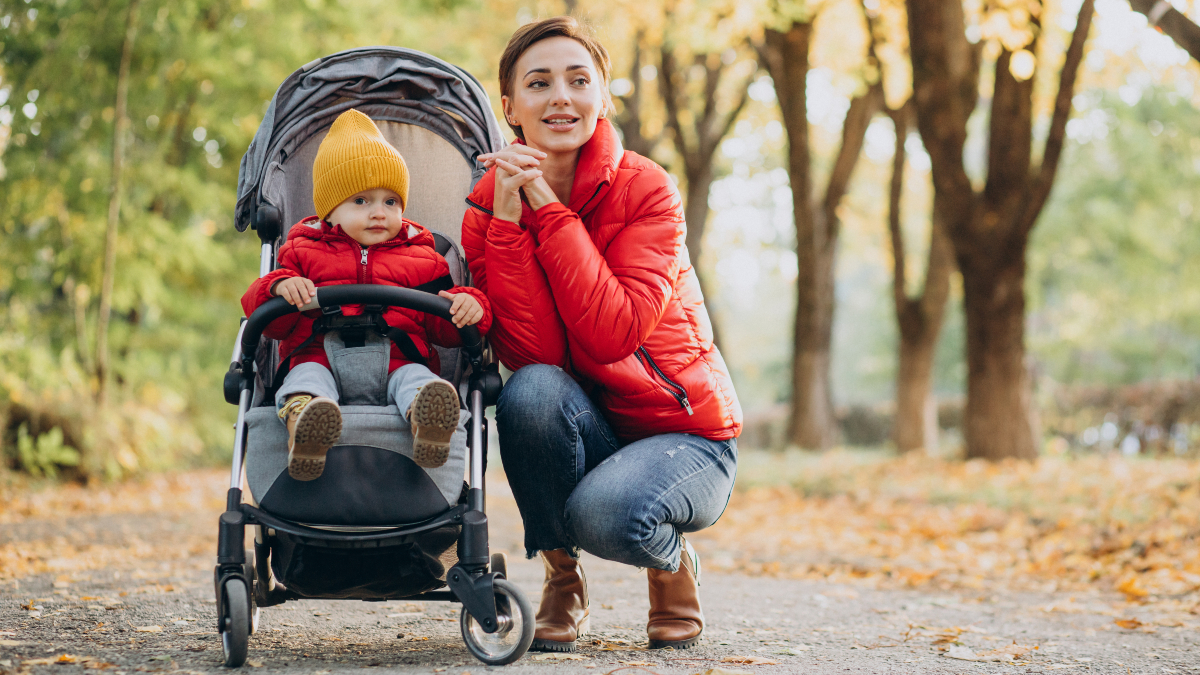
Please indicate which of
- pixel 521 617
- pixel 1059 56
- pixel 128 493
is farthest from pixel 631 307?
pixel 1059 56

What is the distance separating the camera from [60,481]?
8805 millimetres

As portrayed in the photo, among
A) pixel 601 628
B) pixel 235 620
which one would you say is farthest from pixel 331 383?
pixel 601 628

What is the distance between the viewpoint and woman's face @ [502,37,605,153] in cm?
294

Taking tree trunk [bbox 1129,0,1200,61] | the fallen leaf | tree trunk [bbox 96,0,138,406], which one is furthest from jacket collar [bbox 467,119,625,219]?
tree trunk [bbox 96,0,138,406]

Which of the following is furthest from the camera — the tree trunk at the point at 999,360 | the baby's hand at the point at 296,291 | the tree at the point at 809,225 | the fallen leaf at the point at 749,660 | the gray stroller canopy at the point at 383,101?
the tree at the point at 809,225

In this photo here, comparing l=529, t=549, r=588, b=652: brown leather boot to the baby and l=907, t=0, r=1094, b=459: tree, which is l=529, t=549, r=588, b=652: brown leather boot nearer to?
the baby

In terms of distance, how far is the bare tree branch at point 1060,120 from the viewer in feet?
26.2

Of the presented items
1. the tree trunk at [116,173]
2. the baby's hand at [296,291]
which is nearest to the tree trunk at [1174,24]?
the baby's hand at [296,291]

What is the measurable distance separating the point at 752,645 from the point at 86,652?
207 cm

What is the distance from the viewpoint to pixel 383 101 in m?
3.88

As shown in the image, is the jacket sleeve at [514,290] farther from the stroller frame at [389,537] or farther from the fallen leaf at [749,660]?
the fallen leaf at [749,660]

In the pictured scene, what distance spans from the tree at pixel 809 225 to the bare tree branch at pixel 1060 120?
440cm

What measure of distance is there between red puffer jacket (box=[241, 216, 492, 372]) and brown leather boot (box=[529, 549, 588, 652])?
76cm

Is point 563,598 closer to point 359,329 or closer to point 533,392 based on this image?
point 533,392
